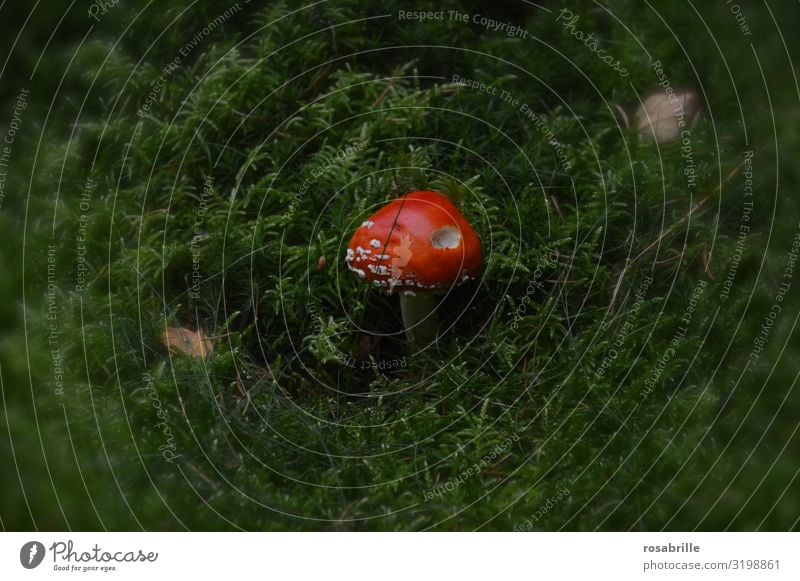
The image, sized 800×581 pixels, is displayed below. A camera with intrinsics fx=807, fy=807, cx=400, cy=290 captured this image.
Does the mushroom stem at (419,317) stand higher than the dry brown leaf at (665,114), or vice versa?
the dry brown leaf at (665,114)

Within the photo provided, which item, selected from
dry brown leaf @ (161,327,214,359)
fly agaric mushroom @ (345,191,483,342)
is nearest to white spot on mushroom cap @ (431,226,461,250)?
fly agaric mushroom @ (345,191,483,342)

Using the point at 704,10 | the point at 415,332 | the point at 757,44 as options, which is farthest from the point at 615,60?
the point at 415,332

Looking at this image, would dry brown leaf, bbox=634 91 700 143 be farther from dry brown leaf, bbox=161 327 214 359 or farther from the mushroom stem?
dry brown leaf, bbox=161 327 214 359

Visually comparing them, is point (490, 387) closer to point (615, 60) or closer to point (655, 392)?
point (655, 392)
